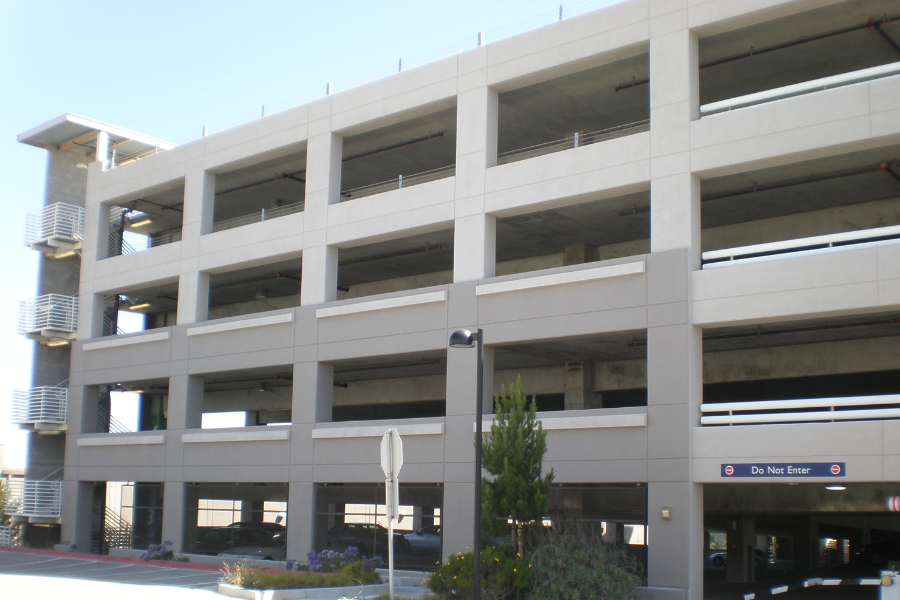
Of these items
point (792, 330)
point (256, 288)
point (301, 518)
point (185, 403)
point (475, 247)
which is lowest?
point (301, 518)

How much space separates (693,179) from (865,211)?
7.28m

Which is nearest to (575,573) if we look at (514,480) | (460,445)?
(514,480)

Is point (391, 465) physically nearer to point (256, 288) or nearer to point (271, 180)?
point (271, 180)

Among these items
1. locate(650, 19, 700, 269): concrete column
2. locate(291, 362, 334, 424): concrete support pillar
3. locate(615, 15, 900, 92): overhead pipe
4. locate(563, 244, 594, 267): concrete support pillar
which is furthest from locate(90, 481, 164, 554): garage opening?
locate(615, 15, 900, 92): overhead pipe

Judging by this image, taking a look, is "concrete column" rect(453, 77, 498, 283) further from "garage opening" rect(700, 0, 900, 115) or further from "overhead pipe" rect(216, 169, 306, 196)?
"overhead pipe" rect(216, 169, 306, 196)

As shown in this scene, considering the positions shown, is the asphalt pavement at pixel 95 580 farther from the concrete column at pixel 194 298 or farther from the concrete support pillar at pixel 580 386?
the concrete support pillar at pixel 580 386

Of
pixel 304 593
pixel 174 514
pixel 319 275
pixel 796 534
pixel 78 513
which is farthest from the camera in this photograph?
pixel 78 513

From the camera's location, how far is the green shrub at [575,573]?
64.5 ft

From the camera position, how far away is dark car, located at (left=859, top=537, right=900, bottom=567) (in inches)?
1423

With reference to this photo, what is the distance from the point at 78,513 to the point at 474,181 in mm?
22320

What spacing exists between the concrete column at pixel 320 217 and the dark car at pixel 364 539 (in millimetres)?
7369

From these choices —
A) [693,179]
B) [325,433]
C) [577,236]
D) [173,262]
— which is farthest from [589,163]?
[173,262]

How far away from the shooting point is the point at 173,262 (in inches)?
1410

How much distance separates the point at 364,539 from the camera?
2917 centimetres
